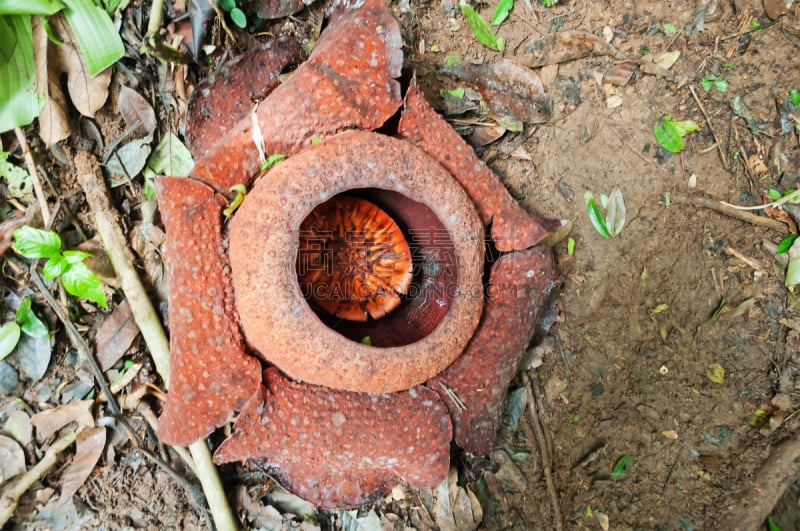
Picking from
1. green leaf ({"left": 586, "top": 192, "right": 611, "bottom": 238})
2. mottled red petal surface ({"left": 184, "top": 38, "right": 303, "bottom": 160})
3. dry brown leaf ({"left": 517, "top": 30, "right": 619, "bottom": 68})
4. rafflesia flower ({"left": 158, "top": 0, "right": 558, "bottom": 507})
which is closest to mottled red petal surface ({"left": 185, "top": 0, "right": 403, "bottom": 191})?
rafflesia flower ({"left": 158, "top": 0, "right": 558, "bottom": 507})

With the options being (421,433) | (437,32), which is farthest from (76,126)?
(421,433)

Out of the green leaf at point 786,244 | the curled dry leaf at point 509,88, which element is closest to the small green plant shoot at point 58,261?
the curled dry leaf at point 509,88

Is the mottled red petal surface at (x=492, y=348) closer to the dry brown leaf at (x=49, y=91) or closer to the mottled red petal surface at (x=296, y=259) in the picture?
the mottled red petal surface at (x=296, y=259)

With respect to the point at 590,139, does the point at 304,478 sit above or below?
below

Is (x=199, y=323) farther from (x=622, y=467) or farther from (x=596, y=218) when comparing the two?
(x=622, y=467)

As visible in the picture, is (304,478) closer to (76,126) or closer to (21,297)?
(21,297)

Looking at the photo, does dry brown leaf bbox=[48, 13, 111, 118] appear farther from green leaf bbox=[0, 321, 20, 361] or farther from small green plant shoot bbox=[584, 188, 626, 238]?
small green plant shoot bbox=[584, 188, 626, 238]

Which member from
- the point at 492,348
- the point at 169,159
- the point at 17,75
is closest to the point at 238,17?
the point at 169,159
